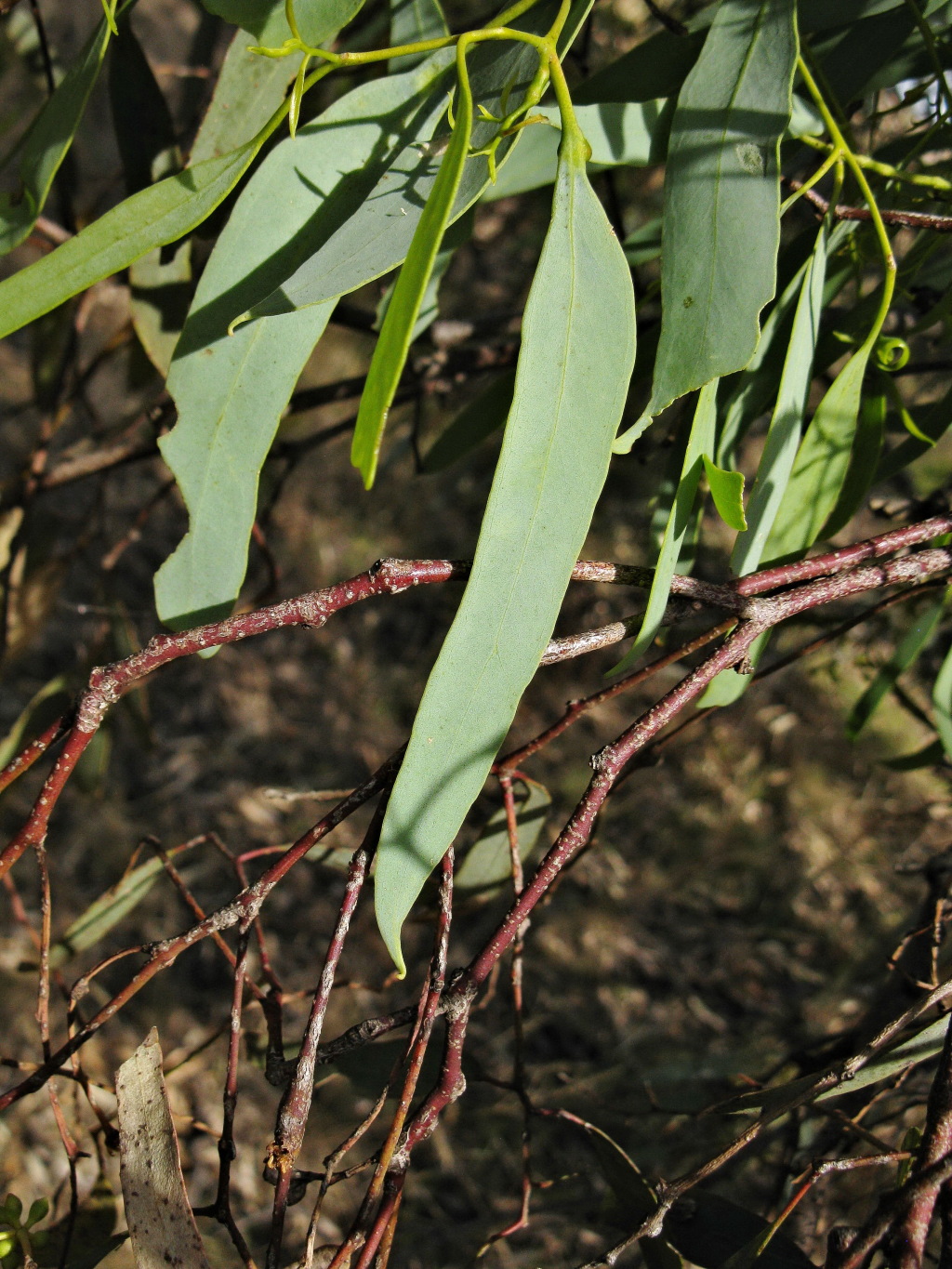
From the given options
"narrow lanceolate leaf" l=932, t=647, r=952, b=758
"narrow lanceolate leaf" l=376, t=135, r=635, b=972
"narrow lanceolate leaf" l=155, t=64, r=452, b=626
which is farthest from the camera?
"narrow lanceolate leaf" l=932, t=647, r=952, b=758

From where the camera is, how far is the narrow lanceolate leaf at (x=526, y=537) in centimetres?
53

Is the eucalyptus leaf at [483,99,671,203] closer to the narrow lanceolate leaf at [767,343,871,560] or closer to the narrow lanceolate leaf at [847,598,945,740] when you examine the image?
the narrow lanceolate leaf at [767,343,871,560]

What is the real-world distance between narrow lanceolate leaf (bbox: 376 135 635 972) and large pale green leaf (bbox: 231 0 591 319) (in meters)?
0.08

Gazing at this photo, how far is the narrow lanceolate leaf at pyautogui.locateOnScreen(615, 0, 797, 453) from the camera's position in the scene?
22.0 inches

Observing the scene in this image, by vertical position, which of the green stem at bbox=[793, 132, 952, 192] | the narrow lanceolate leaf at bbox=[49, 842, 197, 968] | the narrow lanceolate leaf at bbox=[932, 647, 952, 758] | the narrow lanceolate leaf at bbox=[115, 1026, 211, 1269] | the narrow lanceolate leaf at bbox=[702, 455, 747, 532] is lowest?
the narrow lanceolate leaf at bbox=[115, 1026, 211, 1269]

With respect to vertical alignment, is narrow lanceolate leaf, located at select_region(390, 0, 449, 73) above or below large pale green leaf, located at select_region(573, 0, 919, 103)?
above

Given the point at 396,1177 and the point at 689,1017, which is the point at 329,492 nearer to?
the point at 689,1017

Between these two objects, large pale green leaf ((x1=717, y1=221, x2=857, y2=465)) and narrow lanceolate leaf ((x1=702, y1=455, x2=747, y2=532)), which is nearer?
narrow lanceolate leaf ((x1=702, y1=455, x2=747, y2=532))

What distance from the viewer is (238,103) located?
73 centimetres

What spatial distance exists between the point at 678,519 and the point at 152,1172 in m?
0.53

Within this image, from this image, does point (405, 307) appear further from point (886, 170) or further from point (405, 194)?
point (886, 170)

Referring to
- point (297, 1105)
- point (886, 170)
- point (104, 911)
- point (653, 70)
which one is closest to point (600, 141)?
point (653, 70)

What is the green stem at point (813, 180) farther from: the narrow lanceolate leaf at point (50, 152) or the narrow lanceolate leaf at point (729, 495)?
the narrow lanceolate leaf at point (50, 152)

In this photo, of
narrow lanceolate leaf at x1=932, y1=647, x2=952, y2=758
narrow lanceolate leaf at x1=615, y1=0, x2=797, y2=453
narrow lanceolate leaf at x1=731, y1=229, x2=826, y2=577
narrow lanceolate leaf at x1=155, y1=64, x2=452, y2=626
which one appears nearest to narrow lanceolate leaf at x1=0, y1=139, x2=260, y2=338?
narrow lanceolate leaf at x1=155, y1=64, x2=452, y2=626
